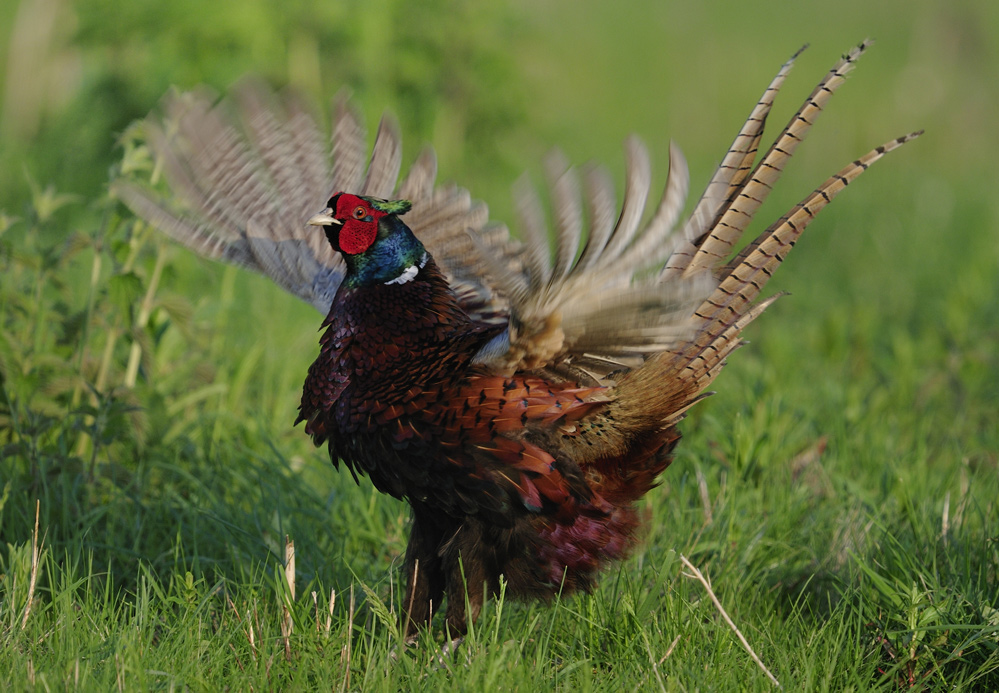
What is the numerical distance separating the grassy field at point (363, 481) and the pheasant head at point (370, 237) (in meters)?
0.79

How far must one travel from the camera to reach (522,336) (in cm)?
217

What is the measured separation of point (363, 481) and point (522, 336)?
4.70 ft

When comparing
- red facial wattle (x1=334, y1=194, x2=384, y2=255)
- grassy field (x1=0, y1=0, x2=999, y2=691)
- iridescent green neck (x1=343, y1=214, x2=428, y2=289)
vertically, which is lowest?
grassy field (x1=0, y1=0, x2=999, y2=691)

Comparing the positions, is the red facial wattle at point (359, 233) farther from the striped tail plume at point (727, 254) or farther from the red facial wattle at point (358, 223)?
the striped tail plume at point (727, 254)

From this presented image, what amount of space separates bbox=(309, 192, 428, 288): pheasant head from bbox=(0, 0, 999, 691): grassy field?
2.59 ft

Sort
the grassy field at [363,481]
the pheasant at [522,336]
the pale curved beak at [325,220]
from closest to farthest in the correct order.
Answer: the pheasant at [522,336] < the grassy field at [363,481] < the pale curved beak at [325,220]

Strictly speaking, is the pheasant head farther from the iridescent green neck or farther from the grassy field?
the grassy field

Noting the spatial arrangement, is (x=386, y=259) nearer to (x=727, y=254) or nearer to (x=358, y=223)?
(x=358, y=223)

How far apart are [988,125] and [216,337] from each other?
1042 cm

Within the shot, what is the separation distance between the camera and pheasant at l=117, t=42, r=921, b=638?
206 centimetres

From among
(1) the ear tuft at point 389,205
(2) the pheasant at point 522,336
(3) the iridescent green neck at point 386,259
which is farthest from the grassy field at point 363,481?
(1) the ear tuft at point 389,205

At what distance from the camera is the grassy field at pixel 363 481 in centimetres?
236

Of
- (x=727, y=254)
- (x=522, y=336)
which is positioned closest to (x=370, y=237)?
(x=522, y=336)

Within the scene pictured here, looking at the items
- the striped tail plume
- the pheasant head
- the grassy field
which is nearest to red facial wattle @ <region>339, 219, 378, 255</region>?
the pheasant head
